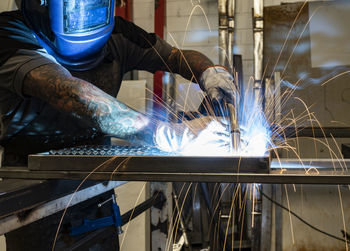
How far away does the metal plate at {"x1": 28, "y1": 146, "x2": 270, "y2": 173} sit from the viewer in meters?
0.90

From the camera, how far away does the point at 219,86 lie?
1477 mm

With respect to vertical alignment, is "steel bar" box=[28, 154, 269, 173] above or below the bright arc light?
below

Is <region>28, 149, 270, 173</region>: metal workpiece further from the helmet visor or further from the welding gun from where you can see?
the helmet visor

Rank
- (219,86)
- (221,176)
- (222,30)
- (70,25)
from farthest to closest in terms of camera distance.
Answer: (222,30), (219,86), (70,25), (221,176)

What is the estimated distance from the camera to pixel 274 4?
2.91 metres

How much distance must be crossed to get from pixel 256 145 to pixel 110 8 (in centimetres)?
86

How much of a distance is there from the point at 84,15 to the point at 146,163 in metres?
0.75

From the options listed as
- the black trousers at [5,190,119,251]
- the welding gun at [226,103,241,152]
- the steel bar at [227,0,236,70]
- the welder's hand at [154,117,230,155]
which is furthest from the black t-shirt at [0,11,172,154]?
the steel bar at [227,0,236,70]

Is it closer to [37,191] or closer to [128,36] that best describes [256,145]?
[37,191]

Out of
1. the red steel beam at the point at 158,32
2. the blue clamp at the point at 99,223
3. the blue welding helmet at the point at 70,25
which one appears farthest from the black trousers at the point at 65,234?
the red steel beam at the point at 158,32

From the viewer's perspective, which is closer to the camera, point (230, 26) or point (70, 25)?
point (70, 25)

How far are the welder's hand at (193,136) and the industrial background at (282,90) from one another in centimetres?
97

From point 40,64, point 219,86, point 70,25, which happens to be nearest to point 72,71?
point 70,25

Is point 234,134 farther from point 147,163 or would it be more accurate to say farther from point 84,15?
point 84,15
